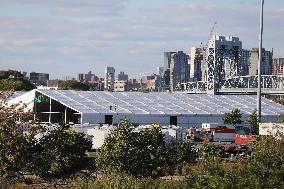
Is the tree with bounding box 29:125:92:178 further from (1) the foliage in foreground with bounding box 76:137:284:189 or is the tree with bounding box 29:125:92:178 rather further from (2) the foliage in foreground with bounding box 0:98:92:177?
(1) the foliage in foreground with bounding box 76:137:284:189

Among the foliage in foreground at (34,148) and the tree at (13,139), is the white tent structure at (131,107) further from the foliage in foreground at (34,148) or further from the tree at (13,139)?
the tree at (13,139)

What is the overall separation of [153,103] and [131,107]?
218 inches

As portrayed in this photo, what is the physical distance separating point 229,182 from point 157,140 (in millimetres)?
19148

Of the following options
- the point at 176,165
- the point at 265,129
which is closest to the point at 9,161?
the point at 176,165

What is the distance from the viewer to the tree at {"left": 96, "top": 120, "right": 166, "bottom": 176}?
117 ft

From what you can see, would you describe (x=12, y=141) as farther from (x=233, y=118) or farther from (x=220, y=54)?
(x=220, y=54)

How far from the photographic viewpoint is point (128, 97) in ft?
260

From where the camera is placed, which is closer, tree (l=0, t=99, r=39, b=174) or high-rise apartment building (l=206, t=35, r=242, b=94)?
tree (l=0, t=99, r=39, b=174)

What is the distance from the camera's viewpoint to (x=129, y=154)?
36219 millimetres

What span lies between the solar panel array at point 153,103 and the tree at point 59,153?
26.2 meters

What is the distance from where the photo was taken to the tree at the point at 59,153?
38.3 m

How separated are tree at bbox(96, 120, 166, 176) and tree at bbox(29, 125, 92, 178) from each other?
9.74ft

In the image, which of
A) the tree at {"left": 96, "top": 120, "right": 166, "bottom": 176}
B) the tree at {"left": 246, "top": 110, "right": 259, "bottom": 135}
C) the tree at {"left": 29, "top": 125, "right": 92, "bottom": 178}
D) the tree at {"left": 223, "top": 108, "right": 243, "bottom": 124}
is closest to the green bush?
the tree at {"left": 96, "top": 120, "right": 166, "bottom": 176}

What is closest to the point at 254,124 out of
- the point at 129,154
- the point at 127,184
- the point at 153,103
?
the point at 153,103
